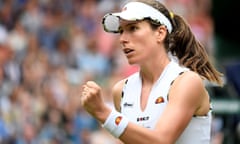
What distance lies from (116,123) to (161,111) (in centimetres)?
39

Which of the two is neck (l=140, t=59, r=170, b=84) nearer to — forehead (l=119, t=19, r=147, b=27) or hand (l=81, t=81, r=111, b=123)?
forehead (l=119, t=19, r=147, b=27)

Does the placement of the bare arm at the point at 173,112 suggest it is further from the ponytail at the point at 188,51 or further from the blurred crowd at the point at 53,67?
the blurred crowd at the point at 53,67

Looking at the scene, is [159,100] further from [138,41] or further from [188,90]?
[138,41]

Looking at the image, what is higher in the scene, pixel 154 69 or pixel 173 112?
pixel 154 69

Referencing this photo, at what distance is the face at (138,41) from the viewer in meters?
5.43

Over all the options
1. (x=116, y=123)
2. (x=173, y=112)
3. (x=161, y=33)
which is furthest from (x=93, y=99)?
(x=161, y=33)

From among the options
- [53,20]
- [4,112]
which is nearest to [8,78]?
[4,112]

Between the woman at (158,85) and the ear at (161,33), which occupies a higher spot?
the ear at (161,33)

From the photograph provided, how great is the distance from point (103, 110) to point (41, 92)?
6244 mm

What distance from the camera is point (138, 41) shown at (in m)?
5.44

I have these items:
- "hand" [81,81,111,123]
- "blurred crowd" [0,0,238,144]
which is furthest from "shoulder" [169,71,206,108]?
"blurred crowd" [0,0,238,144]

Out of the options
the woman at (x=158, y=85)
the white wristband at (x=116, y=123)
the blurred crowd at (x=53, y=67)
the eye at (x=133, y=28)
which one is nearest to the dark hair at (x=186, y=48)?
the woman at (x=158, y=85)

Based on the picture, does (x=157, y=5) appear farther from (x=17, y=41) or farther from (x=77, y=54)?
(x=77, y=54)

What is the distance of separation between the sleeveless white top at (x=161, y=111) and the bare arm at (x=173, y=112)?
8 centimetres
